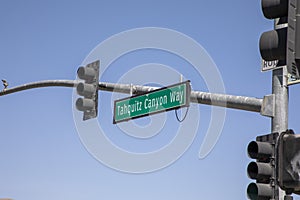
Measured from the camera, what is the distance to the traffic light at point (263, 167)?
28.0ft

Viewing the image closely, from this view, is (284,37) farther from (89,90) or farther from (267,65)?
(89,90)

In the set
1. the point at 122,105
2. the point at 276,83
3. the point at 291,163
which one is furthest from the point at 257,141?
the point at 122,105

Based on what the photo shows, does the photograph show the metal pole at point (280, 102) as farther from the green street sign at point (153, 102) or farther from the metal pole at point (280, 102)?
the green street sign at point (153, 102)

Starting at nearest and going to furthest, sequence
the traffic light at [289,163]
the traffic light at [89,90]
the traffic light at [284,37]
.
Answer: the traffic light at [284,37] < the traffic light at [289,163] < the traffic light at [89,90]

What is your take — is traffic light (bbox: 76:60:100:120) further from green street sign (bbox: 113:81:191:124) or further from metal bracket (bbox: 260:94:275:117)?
metal bracket (bbox: 260:94:275:117)

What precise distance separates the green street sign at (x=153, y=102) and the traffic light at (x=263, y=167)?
8.32ft

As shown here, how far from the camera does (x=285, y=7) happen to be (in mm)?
4969

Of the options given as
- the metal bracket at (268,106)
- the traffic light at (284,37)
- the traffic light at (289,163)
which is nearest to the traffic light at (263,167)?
the metal bracket at (268,106)

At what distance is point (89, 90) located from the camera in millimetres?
13031

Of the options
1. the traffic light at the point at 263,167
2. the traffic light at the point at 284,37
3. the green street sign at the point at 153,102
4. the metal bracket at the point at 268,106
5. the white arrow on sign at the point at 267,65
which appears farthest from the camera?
the green street sign at the point at 153,102

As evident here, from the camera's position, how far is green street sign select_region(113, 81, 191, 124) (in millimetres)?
11148

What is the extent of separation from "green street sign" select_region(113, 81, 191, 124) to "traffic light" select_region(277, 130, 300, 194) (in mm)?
4813

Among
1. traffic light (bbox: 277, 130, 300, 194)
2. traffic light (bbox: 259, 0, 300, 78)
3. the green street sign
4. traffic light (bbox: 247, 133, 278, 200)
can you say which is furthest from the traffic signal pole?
traffic light (bbox: 259, 0, 300, 78)

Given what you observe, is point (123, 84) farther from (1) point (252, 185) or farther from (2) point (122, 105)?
(1) point (252, 185)
